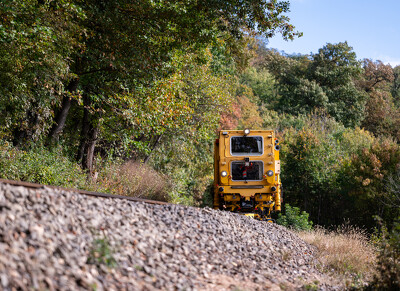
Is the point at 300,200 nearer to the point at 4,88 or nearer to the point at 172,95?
the point at 172,95

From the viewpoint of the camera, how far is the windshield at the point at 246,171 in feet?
44.8

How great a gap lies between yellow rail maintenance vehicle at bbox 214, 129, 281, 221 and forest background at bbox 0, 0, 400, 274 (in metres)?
3.02

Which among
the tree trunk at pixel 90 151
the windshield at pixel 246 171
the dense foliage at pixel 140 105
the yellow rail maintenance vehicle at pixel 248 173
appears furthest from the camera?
the tree trunk at pixel 90 151

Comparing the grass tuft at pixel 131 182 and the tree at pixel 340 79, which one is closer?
the grass tuft at pixel 131 182

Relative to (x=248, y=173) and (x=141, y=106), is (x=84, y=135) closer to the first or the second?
(x=141, y=106)

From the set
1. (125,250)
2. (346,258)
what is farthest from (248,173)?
(125,250)

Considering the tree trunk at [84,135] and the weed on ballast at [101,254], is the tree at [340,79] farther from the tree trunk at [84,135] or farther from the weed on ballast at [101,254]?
the weed on ballast at [101,254]

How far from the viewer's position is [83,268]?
4348mm

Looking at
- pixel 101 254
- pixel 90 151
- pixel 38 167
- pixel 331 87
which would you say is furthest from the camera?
pixel 331 87

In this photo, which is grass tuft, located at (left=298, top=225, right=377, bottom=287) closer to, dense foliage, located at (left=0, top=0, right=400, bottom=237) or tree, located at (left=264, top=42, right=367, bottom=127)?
dense foliage, located at (left=0, top=0, right=400, bottom=237)

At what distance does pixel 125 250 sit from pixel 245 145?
9086mm

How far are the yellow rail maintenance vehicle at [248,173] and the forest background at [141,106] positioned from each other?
3016 mm

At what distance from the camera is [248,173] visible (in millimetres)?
13750

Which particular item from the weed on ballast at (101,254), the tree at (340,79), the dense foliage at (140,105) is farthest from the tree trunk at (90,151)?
the tree at (340,79)
